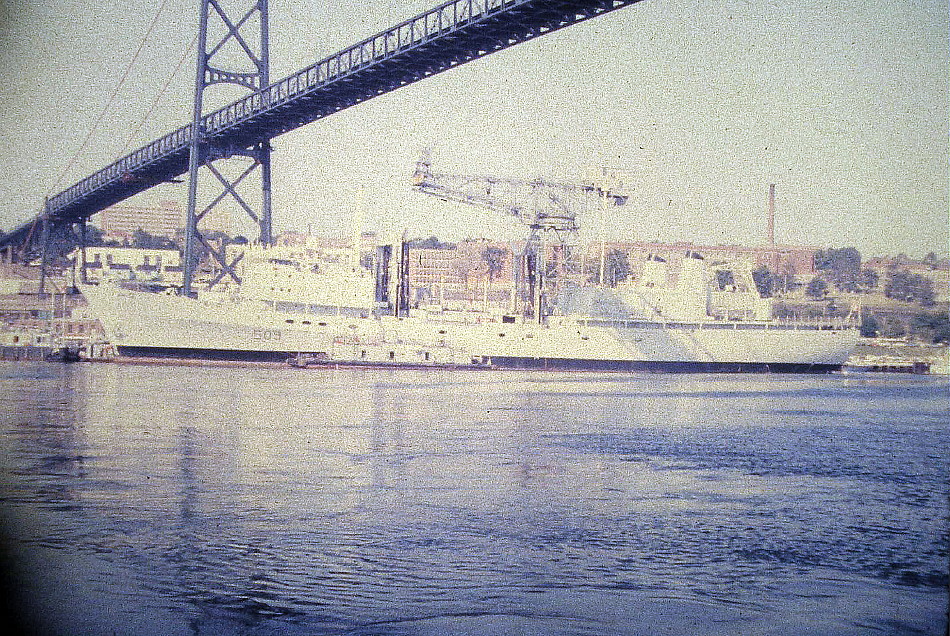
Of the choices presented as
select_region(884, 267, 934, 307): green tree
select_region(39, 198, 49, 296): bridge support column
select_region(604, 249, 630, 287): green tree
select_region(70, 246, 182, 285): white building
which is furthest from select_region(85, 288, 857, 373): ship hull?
select_region(884, 267, 934, 307): green tree

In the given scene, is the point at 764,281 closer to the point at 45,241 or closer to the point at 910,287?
the point at 910,287

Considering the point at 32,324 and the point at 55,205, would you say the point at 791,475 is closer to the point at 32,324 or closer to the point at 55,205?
the point at 55,205

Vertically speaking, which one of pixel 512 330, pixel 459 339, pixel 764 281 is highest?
pixel 764 281

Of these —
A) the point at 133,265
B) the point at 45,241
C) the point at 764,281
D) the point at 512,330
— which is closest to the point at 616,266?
the point at 764,281

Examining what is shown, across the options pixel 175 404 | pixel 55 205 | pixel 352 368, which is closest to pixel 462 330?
pixel 352 368

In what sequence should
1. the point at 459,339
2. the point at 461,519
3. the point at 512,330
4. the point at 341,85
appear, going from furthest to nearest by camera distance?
the point at 512,330 → the point at 459,339 → the point at 341,85 → the point at 461,519

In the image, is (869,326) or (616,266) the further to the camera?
(616,266)

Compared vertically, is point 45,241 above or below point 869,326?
above
